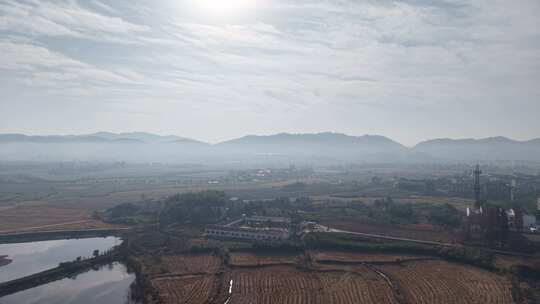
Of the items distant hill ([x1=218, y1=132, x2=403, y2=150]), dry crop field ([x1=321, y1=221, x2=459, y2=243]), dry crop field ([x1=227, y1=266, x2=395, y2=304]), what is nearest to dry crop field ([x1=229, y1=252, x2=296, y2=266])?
dry crop field ([x1=227, y1=266, x2=395, y2=304])

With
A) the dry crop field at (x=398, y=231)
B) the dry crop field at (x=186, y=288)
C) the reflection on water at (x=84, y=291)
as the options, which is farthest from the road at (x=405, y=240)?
the reflection on water at (x=84, y=291)

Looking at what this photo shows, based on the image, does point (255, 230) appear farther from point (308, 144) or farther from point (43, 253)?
point (308, 144)

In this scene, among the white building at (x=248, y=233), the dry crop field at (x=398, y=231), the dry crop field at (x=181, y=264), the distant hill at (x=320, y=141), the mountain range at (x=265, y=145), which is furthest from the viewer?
the distant hill at (x=320, y=141)

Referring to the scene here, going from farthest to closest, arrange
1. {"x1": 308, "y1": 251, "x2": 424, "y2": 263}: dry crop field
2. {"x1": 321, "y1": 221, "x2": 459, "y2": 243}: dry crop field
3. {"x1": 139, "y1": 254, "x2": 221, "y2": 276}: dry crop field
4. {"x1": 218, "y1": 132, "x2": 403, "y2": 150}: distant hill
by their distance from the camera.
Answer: {"x1": 218, "y1": 132, "x2": 403, "y2": 150}: distant hill → {"x1": 321, "y1": 221, "x2": 459, "y2": 243}: dry crop field → {"x1": 308, "y1": 251, "x2": 424, "y2": 263}: dry crop field → {"x1": 139, "y1": 254, "x2": 221, "y2": 276}: dry crop field

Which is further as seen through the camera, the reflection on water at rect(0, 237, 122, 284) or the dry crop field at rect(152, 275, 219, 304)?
the reflection on water at rect(0, 237, 122, 284)

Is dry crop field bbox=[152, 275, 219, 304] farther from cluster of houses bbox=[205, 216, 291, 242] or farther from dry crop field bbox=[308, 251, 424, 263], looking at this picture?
cluster of houses bbox=[205, 216, 291, 242]

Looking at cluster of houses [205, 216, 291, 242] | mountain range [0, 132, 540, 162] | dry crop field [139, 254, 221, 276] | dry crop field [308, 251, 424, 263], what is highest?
mountain range [0, 132, 540, 162]

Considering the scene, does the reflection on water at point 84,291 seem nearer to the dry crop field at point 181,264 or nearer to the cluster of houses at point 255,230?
the dry crop field at point 181,264
